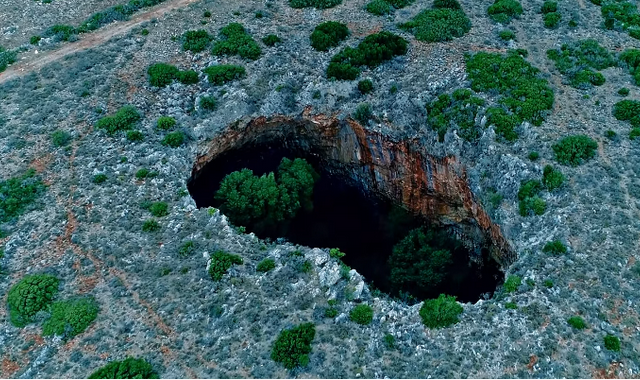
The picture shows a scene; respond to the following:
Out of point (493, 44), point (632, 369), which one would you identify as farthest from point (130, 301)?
point (493, 44)

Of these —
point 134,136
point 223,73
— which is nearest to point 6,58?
point 134,136

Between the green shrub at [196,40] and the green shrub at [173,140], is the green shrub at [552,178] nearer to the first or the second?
the green shrub at [173,140]

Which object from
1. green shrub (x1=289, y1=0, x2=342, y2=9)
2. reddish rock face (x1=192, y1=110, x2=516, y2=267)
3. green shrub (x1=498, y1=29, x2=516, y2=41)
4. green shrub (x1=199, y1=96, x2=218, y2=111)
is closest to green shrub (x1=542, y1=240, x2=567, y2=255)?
reddish rock face (x1=192, y1=110, x2=516, y2=267)

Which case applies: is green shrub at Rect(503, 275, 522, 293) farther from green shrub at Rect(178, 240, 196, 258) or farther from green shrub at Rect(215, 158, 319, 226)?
green shrub at Rect(178, 240, 196, 258)

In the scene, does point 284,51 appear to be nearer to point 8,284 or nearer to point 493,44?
point 493,44

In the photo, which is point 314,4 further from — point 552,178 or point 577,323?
point 577,323

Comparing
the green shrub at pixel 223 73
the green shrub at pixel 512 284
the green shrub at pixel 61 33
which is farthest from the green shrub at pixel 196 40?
the green shrub at pixel 512 284

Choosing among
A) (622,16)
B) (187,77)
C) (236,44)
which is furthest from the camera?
(622,16)

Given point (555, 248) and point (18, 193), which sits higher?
point (18, 193)
